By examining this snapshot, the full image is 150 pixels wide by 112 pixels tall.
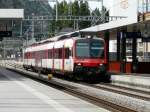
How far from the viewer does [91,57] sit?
36.0 metres

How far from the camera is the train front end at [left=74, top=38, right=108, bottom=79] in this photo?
3569cm

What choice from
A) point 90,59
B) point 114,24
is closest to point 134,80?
point 90,59

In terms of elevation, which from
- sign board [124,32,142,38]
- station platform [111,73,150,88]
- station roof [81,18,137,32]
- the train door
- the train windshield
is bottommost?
station platform [111,73,150,88]

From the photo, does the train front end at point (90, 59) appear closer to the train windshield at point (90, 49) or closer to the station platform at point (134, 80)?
the train windshield at point (90, 49)

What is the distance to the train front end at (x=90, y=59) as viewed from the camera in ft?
Answer: 117

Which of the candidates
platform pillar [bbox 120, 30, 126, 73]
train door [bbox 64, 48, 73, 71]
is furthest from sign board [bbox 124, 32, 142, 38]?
train door [bbox 64, 48, 73, 71]

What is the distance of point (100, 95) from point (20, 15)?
21.0 metres

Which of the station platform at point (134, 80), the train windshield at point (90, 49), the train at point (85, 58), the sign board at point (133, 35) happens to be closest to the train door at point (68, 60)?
the train at point (85, 58)

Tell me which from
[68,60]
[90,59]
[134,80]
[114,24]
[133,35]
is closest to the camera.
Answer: [134,80]

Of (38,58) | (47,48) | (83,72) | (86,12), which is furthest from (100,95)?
(86,12)

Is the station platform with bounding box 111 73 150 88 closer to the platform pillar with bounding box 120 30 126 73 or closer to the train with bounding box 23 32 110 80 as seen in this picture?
the train with bounding box 23 32 110 80

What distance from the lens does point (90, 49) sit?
36.3m

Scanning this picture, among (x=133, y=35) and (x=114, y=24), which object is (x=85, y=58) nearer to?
(x=114, y=24)

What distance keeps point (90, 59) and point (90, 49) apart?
0.74 meters
